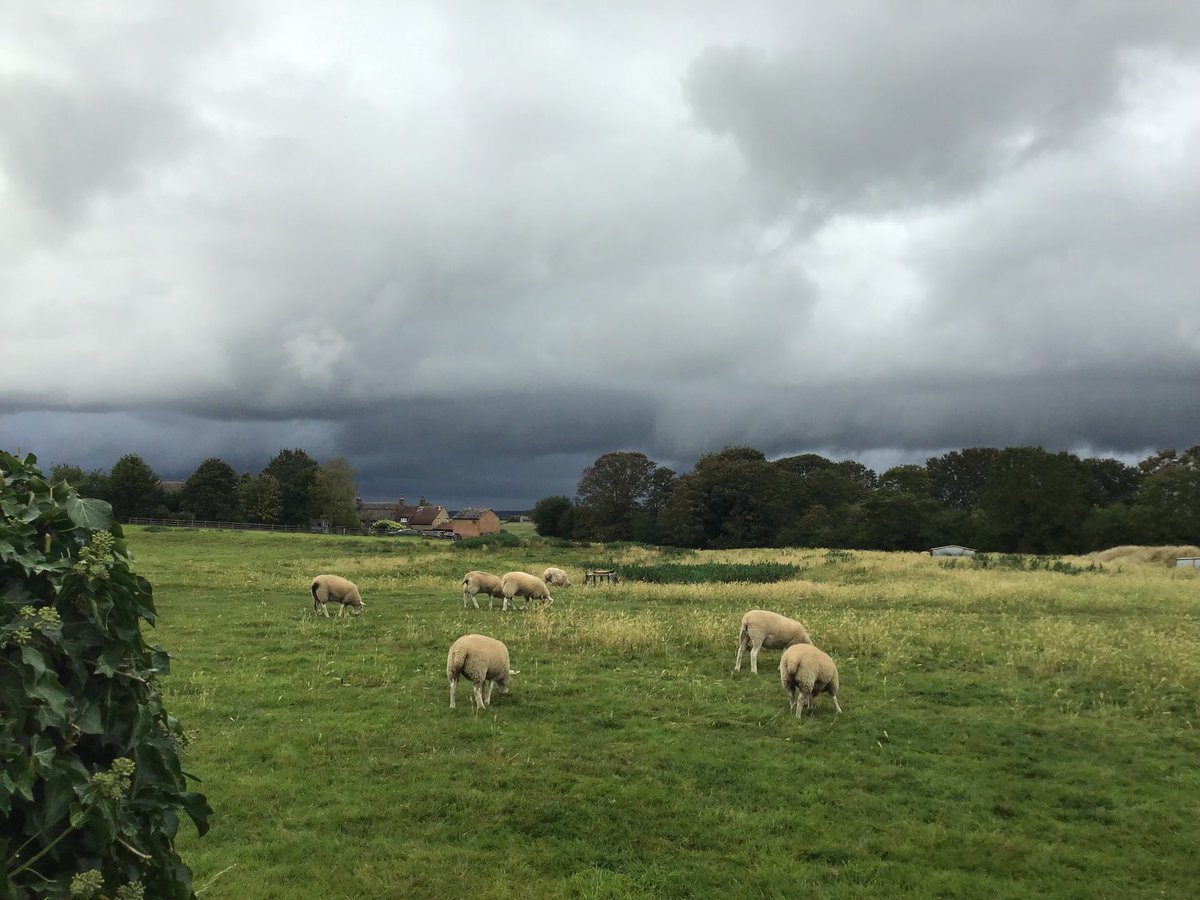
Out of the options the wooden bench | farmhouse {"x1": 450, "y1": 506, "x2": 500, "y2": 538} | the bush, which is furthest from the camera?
farmhouse {"x1": 450, "y1": 506, "x2": 500, "y2": 538}

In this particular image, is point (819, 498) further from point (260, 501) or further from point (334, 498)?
point (260, 501)

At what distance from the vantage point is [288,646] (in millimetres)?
18078

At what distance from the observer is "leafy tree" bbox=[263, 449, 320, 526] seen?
119m

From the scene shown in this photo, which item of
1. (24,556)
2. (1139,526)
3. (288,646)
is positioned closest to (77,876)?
(24,556)

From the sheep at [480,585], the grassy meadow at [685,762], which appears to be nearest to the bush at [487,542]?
the sheep at [480,585]

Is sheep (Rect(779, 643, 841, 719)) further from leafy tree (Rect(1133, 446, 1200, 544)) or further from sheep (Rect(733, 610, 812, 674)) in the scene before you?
leafy tree (Rect(1133, 446, 1200, 544))

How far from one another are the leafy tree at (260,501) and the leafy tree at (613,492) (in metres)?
45.1

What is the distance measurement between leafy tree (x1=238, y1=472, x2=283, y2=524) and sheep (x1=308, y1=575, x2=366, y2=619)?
322 ft

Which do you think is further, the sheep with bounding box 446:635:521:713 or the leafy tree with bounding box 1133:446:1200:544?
the leafy tree with bounding box 1133:446:1200:544

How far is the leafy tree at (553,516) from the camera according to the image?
113m

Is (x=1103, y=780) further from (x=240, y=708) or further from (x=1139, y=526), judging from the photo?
(x=1139, y=526)

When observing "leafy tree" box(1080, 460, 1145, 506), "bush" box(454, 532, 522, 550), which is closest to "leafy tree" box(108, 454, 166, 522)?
"bush" box(454, 532, 522, 550)

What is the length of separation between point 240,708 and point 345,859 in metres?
6.03

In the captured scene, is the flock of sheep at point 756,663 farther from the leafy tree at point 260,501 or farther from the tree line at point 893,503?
the leafy tree at point 260,501
